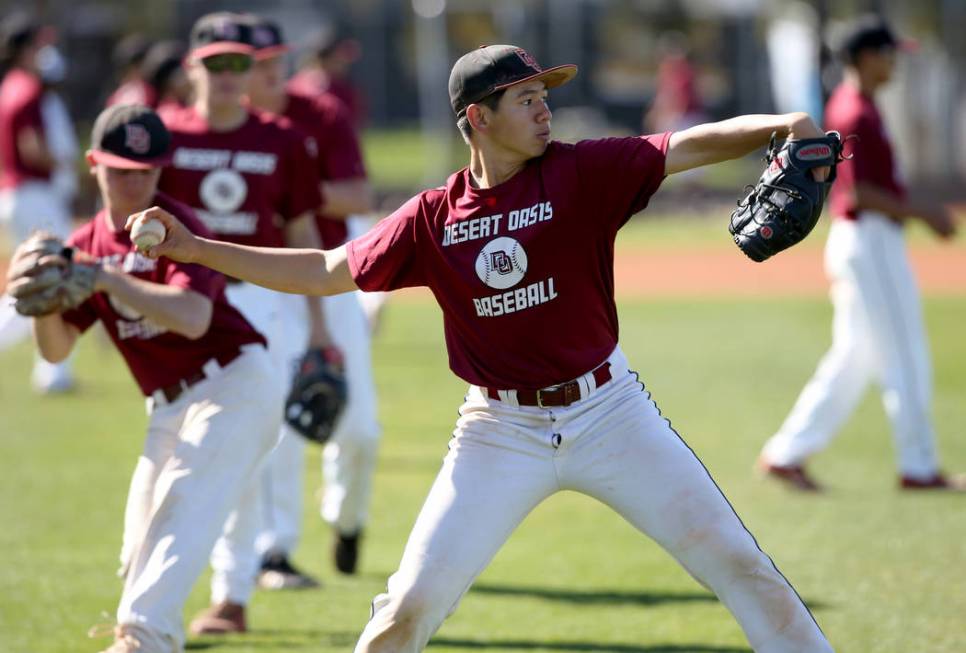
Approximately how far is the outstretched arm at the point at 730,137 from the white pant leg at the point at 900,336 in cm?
470

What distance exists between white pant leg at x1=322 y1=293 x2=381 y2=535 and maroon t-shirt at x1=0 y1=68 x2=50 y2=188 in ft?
21.6

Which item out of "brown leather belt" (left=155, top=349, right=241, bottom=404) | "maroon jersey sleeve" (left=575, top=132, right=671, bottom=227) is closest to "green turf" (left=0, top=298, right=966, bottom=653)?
"brown leather belt" (left=155, top=349, right=241, bottom=404)

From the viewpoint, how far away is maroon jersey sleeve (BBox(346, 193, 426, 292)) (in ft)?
16.8

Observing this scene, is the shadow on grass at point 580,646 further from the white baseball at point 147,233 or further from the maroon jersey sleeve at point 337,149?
the maroon jersey sleeve at point 337,149

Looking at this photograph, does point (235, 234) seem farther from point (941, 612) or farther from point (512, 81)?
point (941, 612)

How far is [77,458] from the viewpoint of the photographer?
11.0 meters

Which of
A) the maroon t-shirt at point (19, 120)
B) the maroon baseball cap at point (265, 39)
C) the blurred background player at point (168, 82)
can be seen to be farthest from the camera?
the maroon t-shirt at point (19, 120)

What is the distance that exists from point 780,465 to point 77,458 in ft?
17.2

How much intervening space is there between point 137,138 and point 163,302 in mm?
749

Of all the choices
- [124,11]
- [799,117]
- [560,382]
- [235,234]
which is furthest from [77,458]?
[124,11]

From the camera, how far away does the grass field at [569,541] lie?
264 inches

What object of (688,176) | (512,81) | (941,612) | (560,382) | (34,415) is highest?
(512,81)

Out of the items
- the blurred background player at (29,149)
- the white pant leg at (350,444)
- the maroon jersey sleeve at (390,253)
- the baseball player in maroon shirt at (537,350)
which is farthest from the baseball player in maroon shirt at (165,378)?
the blurred background player at (29,149)

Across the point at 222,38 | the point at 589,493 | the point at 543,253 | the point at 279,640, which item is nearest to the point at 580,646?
the point at 279,640
